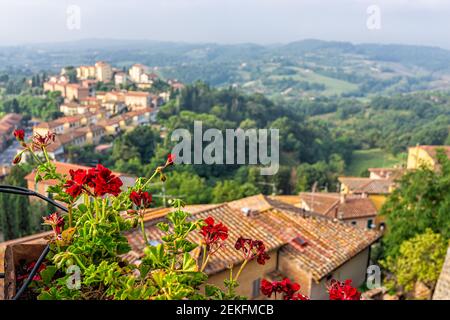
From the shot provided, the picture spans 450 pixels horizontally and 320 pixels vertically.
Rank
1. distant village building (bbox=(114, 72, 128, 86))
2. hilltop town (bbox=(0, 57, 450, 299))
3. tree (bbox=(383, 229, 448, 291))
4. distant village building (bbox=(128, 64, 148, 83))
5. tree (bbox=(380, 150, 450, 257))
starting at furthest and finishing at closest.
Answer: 1. distant village building (bbox=(128, 64, 148, 83))
2. distant village building (bbox=(114, 72, 128, 86))
3. tree (bbox=(380, 150, 450, 257))
4. tree (bbox=(383, 229, 448, 291))
5. hilltop town (bbox=(0, 57, 450, 299))

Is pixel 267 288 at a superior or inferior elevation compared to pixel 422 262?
superior

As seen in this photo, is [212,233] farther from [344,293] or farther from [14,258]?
[14,258]

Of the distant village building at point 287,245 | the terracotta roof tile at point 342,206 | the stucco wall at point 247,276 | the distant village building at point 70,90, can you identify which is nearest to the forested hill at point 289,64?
the distant village building at point 70,90

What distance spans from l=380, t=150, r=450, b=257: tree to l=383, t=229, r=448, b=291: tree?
1201 mm

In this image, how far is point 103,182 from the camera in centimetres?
110

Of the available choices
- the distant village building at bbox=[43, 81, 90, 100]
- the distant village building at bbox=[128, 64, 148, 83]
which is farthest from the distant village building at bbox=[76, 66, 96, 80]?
the distant village building at bbox=[43, 81, 90, 100]

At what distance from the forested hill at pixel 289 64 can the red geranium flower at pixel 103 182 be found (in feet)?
256

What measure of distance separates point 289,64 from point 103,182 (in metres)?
117

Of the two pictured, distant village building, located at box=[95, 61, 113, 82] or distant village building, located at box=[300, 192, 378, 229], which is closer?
distant village building, located at box=[300, 192, 378, 229]

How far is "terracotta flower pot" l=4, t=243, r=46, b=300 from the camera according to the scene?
1212mm

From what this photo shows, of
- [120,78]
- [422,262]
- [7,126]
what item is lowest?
[7,126]

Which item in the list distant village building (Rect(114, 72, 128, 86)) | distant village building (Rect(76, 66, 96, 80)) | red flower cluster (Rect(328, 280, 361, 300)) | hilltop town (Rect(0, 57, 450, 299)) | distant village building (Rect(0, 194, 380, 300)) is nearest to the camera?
red flower cluster (Rect(328, 280, 361, 300))

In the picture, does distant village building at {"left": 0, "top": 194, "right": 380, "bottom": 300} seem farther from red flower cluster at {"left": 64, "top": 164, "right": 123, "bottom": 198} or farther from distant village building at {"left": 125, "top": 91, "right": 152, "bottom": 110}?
distant village building at {"left": 125, "top": 91, "right": 152, "bottom": 110}

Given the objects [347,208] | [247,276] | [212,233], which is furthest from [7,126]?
[212,233]
